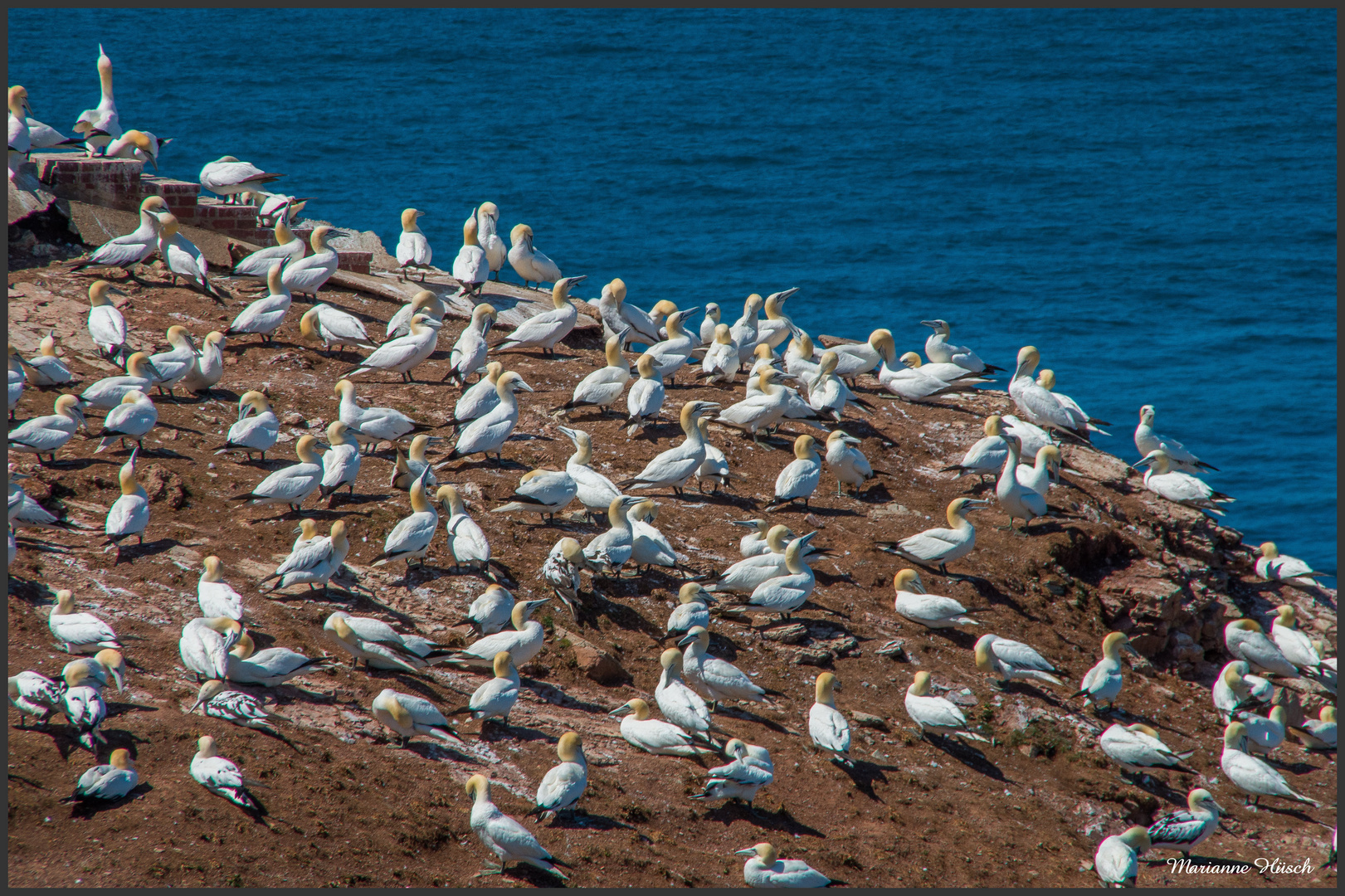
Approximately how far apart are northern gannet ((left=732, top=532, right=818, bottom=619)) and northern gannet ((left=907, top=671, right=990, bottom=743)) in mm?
1378

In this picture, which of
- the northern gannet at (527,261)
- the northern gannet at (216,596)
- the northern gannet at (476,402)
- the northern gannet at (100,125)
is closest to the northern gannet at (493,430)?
the northern gannet at (476,402)

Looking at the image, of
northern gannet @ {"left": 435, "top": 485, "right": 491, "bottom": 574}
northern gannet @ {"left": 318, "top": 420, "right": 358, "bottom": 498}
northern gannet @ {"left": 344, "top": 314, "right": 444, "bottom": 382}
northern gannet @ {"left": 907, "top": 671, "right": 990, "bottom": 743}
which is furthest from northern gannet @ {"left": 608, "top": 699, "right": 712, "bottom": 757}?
northern gannet @ {"left": 344, "top": 314, "right": 444, "bottom": 382}

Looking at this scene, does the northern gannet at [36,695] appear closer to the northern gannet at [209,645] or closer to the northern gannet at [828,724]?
the northern gannet at [209,645]

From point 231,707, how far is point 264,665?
0.46 m

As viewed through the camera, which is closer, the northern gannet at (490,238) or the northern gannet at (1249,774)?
the northern gannet at (1249,774)

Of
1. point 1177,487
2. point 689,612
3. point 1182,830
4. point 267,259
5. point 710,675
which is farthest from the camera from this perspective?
point 267,259

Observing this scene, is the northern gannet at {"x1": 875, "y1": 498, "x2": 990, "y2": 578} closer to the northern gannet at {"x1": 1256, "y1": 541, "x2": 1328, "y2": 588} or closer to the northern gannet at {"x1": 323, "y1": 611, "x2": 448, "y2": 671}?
the northern gannet at {"x1": 323, "y1": 611, "x2": 448, "y2": 671}

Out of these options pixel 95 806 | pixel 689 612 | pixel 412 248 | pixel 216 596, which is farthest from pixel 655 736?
pixel 412 248

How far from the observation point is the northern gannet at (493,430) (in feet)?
44.0

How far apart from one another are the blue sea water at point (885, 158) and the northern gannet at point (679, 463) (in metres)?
22.3

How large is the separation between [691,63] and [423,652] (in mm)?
68891

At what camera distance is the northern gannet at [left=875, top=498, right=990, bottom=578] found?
12.7 m

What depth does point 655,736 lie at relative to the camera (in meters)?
9.65

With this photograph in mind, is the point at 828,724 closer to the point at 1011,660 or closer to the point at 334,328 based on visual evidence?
the point at 1011,660
